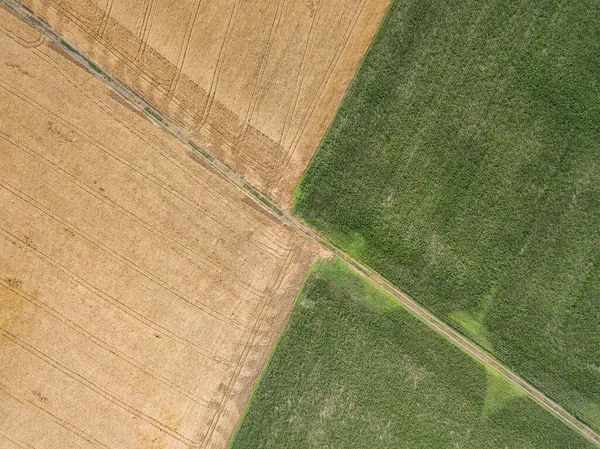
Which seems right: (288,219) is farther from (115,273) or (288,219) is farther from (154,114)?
(115,273)

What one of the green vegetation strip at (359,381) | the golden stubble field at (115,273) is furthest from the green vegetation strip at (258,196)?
the green vegetation strip at (359,381)

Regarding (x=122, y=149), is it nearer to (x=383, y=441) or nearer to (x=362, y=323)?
(x=362, y=323)

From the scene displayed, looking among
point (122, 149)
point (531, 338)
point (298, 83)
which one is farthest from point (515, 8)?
point (122, 149)

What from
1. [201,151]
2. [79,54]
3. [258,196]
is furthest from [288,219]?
[79,54]

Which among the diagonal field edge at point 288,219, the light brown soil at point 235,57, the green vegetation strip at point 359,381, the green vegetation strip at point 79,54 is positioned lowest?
the green vegetation strip at point 359,381

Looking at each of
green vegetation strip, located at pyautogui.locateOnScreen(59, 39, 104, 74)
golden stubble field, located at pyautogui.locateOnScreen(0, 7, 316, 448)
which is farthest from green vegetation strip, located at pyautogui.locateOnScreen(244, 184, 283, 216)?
green vegetation strip, located at pyautogui.locateOnScreen(59, 39, 104, 74)

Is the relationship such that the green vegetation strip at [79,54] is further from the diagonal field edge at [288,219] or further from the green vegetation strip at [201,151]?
the green vegetation strip at [201,151]
